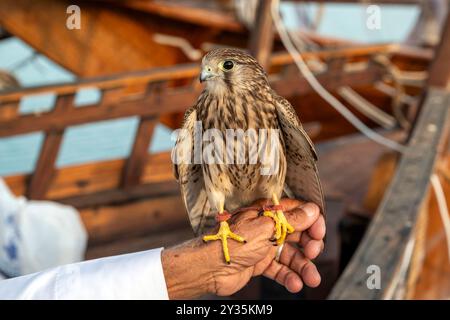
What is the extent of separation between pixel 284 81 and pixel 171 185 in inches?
37.7

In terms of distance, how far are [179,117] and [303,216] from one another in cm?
395

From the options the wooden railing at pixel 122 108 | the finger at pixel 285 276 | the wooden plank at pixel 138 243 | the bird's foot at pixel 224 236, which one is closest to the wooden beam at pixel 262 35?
the wooden railing at pixel 122 108

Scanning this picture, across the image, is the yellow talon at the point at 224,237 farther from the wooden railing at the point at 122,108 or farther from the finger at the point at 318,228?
the wooden railing at the point at 122,108

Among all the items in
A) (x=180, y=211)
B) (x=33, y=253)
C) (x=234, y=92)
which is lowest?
(x=180, y=211)

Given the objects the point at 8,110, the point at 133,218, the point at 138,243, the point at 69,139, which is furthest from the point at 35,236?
the point at 69,139

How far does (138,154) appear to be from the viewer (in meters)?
3.58

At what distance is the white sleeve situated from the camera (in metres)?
1.09

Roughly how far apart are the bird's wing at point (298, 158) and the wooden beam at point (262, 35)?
7.17 ft

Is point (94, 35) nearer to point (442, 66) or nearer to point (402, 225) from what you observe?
point (442, 66)

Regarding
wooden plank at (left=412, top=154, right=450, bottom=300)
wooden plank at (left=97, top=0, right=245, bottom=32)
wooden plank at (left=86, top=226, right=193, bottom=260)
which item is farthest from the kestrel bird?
wooden plank at (left=97, top=0, right=245, bottom=32)

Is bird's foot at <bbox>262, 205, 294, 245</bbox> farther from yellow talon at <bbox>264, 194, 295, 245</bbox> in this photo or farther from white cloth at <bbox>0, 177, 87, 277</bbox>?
white cloth at <bbox>0, 177, 87, 277</bbox>

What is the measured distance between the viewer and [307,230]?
140 centimetres
